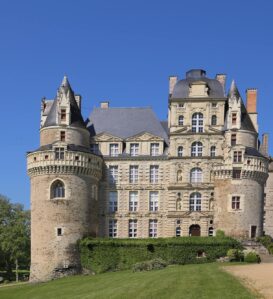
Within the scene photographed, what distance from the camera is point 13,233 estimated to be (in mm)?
73062

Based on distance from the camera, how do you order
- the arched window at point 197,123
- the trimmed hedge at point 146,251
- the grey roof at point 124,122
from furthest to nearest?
1. the grey roof at point 124,122
2. the arched window at point 197,123
3. the trimmed hedge at point 146,251

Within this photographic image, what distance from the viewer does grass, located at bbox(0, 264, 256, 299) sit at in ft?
102

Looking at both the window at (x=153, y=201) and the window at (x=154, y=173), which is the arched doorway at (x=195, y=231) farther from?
the window at (x=154, y=173)

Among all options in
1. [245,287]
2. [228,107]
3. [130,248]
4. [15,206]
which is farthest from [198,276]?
[15,206]

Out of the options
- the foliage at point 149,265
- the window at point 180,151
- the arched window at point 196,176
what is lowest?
the foliage at point 149,265

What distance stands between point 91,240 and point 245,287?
2619cm

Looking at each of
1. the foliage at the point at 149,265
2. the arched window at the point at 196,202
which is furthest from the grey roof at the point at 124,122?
the foliage at the point at 149,265

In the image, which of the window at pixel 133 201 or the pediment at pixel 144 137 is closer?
the window at pixel 133 201

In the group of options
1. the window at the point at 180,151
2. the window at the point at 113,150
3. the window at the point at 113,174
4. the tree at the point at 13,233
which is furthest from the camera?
the tree at the point at 13,233

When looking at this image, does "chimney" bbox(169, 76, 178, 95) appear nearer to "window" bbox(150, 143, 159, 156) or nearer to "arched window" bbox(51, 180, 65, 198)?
"window" bbox(150, 143, 159, 156)

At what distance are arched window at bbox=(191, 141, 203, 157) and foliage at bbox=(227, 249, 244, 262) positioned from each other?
1140 cm

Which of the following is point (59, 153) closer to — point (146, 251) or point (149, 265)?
point (146, 251)

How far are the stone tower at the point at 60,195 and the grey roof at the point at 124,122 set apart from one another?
16.0 ft

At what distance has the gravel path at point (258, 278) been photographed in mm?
29270
